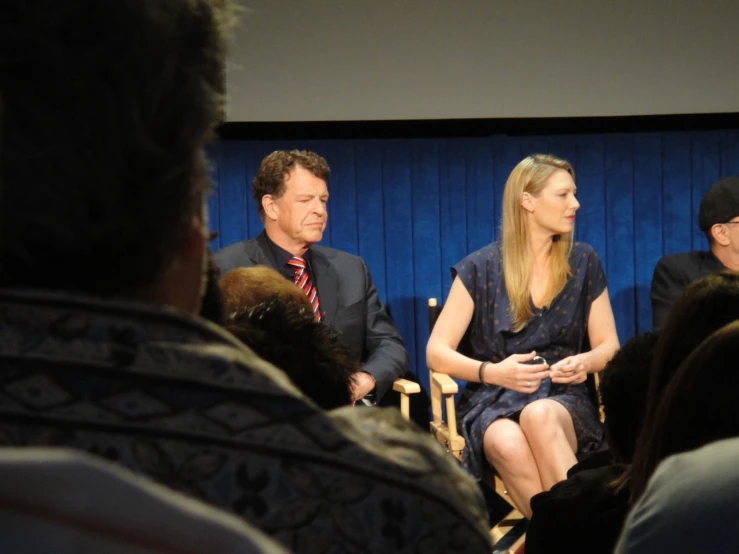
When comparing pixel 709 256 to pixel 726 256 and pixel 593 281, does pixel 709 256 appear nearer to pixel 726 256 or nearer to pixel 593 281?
pixel 726 256

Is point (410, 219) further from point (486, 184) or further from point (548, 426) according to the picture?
point (548, 426)

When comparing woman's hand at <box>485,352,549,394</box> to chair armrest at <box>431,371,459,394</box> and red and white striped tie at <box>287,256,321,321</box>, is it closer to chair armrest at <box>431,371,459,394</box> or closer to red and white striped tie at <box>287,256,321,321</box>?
chair armrest at <box>431,371,459,394</box>

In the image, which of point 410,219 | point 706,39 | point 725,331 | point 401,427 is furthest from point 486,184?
point 401,427

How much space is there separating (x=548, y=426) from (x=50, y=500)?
8.49ft

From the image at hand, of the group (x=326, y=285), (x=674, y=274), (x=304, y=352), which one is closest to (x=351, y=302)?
(x=326, y=285)

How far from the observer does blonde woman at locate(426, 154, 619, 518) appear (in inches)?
111

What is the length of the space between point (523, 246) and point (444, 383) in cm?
63

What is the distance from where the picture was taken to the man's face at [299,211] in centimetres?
313

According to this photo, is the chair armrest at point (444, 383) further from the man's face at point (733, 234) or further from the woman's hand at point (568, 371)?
the man's face at point (733, 234)

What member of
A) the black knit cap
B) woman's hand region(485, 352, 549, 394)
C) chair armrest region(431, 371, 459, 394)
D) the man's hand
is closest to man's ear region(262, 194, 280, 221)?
the man's hand

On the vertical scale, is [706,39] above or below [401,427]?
above

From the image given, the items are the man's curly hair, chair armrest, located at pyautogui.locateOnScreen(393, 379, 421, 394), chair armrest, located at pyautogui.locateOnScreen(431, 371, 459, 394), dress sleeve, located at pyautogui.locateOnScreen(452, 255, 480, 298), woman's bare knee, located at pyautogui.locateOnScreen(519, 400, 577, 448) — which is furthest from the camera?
dress sleeve, located at pyautogui.locateOnScreen(452, 255, 480, 298)

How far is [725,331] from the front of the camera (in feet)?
2.79

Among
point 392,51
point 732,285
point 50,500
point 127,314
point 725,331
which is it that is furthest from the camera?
point 392,51
